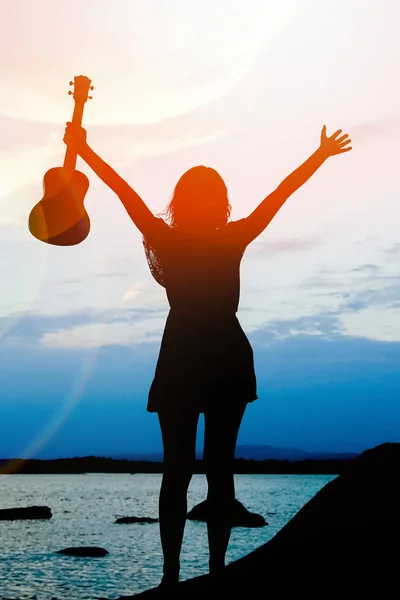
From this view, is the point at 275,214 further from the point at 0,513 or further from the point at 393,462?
the point at 0,513

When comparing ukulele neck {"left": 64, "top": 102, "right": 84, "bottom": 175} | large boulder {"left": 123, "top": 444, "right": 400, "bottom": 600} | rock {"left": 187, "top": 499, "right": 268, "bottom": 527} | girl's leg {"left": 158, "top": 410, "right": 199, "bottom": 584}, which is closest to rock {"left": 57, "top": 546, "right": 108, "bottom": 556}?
rock {"left": 187, "top": 499, "right": 268, "bottom": 527}

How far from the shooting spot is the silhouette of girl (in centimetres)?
536

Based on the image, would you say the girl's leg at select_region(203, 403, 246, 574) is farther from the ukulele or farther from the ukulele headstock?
the ukulele headstock

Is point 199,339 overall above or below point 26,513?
above

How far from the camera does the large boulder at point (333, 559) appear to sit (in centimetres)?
520

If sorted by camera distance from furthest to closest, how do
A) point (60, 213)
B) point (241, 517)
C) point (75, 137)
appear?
point (241, 517) → point (60, 213) → point (75, 137)

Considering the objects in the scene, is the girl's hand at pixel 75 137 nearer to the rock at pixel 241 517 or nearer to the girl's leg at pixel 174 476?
the girl's leg at pixel 174 476

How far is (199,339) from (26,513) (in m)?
87.7

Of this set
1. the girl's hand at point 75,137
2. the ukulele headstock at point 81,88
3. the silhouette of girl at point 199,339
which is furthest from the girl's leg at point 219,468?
the ukulele headstock at point 81,88

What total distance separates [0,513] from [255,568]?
92412 millimetres

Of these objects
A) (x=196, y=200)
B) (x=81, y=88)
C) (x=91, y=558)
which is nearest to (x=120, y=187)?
(x=196, y=200)

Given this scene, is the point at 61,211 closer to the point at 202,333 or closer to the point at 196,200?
the point at 196,200

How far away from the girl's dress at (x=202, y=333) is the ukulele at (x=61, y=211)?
858 mm

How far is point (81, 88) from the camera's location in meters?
5.83
